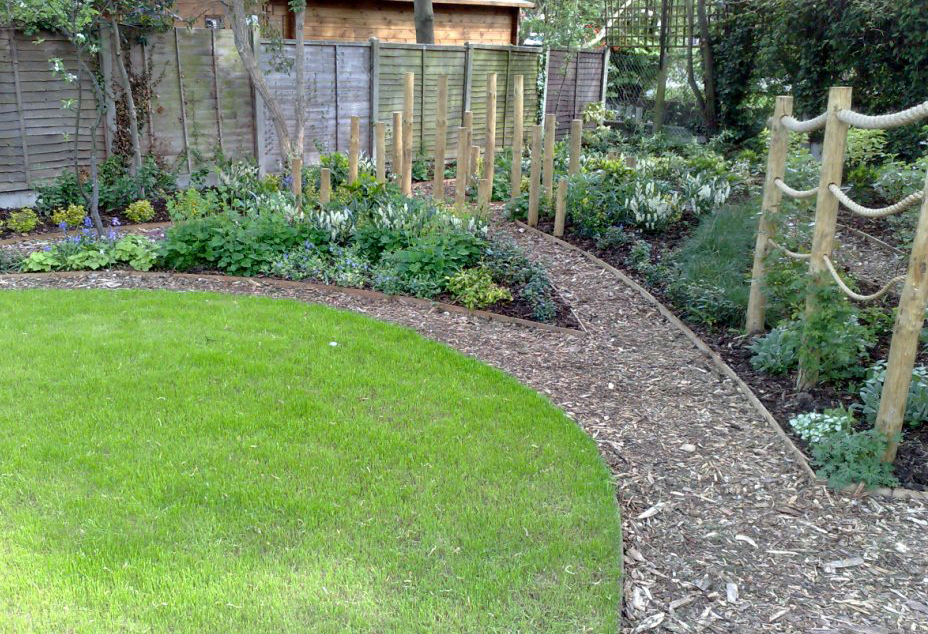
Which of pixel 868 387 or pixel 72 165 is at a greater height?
pixel 72 165

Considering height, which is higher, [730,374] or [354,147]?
[354,147]

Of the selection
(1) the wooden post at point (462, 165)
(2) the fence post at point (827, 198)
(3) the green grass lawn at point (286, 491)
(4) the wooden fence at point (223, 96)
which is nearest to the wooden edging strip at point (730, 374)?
(2) the fence post at point (827, 198)

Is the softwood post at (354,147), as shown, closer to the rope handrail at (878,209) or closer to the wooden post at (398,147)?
the wooden post at (398,147)

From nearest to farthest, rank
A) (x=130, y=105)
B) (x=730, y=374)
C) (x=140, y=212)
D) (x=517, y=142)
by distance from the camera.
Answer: (x=730, y=374) < (x=517, y=142) < (x=140, y=212) < (x=130, y=105)

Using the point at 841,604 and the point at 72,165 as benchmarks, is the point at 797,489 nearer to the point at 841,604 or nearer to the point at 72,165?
the point at 841,604

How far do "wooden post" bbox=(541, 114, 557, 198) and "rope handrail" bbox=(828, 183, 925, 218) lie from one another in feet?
13.7

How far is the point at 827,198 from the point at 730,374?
1.26 meters

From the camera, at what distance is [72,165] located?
9.33m

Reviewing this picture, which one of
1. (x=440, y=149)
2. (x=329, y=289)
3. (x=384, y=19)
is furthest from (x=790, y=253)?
(x=384, y=19)

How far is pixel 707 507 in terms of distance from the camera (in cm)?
367

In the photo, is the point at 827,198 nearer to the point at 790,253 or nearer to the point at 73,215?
the point at 790,253

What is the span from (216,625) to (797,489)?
8.89 feet

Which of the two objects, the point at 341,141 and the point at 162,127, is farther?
the point at 341,141

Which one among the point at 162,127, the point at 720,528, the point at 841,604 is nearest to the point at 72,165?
the point at 162,127
